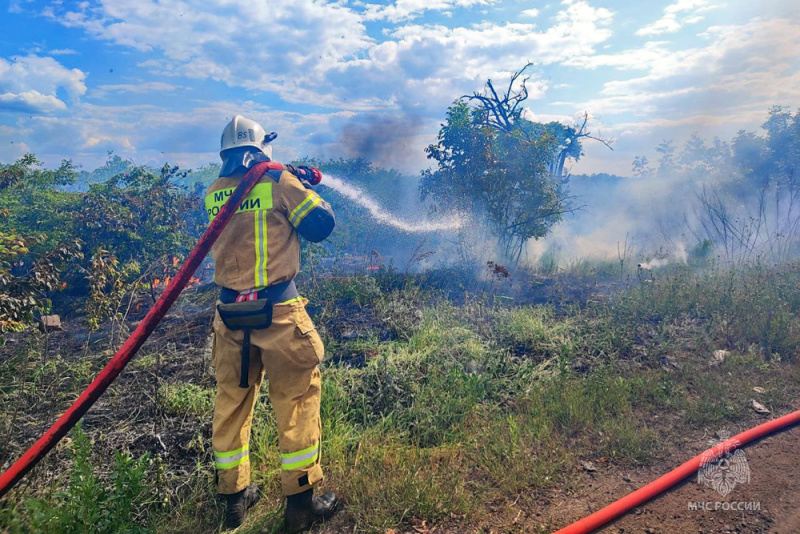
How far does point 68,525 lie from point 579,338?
196 inches

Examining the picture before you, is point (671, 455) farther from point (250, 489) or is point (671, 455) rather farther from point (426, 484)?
point (250, 489)

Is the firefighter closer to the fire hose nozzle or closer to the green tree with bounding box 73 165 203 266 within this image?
the fire hose nozzle

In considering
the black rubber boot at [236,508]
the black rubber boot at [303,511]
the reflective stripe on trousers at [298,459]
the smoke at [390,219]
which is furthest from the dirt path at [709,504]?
the smoke at [390,219]

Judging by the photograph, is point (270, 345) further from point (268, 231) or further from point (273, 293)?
point (268, 231)

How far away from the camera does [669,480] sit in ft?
8.56

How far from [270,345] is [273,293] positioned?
331 mm

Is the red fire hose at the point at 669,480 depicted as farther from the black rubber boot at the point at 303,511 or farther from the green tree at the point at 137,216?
the green tree at the point at 137,216

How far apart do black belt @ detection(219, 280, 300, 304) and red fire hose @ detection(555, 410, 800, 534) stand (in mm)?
2077

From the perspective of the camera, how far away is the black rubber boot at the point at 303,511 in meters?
2.35

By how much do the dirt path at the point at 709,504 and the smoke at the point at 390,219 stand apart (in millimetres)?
5691

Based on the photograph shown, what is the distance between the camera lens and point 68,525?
200 cm

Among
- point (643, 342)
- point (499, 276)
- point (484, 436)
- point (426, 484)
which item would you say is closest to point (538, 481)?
point (484, 436)

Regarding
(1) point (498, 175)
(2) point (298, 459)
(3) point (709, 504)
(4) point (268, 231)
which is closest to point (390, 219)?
(1) point (498, 175)

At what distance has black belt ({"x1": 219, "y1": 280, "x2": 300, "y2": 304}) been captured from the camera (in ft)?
8.32
